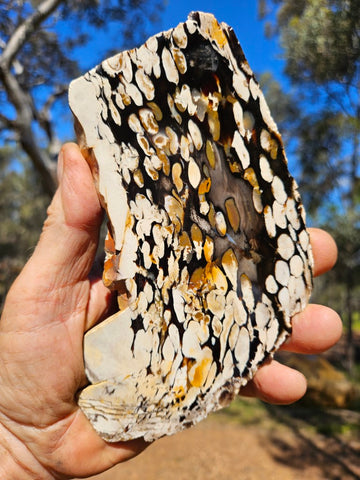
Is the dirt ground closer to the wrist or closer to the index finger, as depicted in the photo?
the wrist

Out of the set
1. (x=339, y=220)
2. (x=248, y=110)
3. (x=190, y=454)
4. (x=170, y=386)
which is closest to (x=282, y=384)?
(x=170, y=386)

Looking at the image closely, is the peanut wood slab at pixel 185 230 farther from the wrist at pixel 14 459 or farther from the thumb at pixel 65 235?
the wrist at pixel 14 459

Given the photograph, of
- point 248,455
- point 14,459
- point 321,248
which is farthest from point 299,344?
point 248,455

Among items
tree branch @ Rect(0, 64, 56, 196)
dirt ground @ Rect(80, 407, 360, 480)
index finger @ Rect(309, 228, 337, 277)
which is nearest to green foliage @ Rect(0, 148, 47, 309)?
tree branch @ Rect(0, 64, 56, 196)

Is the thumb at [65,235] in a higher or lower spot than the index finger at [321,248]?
lower

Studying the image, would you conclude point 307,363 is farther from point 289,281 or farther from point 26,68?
point 26,68

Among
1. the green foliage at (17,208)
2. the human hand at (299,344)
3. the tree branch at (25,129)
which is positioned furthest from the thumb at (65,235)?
the green foliage at (17,208)

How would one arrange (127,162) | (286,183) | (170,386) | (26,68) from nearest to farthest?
(127,162) → (170,386) → (286,183) → (26,68)

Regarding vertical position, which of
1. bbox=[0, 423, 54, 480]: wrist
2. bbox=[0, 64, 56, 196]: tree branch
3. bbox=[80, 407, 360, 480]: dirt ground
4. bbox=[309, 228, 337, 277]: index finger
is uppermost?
bbox=[0, 64, 56, 196]: tree branch
